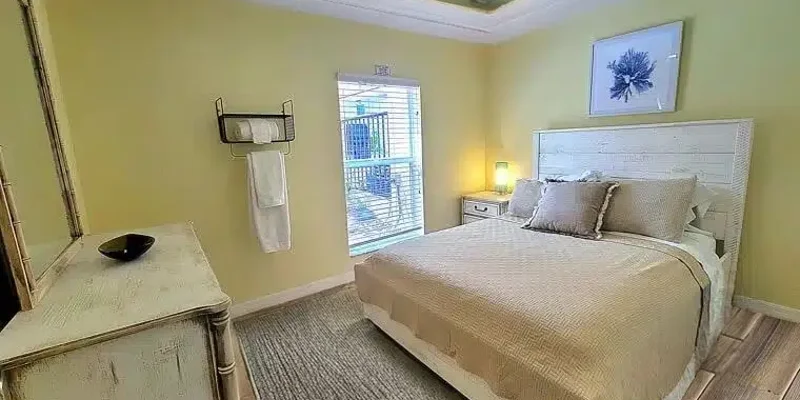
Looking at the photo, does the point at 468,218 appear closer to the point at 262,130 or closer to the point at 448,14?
the point at 448,14

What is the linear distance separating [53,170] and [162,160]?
3.11 ft

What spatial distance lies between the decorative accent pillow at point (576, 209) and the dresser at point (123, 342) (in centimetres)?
216

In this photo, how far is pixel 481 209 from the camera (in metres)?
3.72

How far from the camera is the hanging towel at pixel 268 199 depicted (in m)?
2.54

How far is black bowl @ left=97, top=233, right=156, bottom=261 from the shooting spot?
127 cm

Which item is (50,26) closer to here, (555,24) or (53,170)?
(53,170)

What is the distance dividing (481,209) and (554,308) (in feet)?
7.57

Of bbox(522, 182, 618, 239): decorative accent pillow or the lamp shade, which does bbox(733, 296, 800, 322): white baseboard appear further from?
the lamp shade

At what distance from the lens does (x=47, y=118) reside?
140 cm

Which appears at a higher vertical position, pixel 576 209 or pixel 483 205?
pixel 576 209

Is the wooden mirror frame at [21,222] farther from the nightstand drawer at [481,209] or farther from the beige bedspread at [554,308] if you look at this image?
the nightstand drawer at [481,209]

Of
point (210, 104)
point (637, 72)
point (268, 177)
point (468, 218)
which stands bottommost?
point (468, 218)

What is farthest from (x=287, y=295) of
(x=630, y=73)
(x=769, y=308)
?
(x=769, y=308)

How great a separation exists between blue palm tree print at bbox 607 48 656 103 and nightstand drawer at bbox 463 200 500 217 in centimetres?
139
